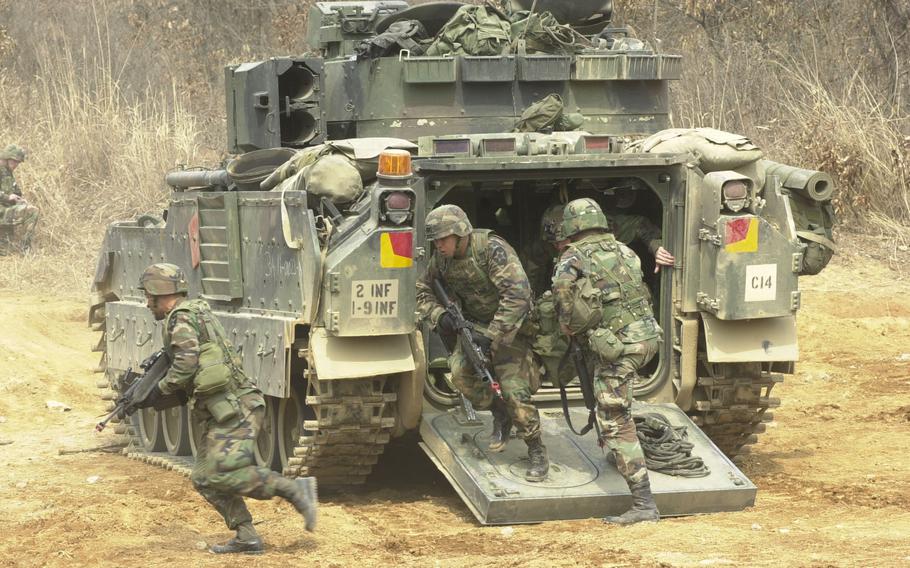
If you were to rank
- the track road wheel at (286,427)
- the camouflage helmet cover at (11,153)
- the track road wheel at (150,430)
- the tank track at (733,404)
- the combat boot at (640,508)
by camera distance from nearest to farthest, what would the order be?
1. the combat boot at (640,508)
2. the tank track at (733,404)
3. the track road wheel at (286,427)
4. the track road wheel at (150,430)
5. the camouflage helmet cover at (11,153)

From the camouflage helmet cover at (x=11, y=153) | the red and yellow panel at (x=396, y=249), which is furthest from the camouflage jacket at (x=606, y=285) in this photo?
the camouflage helmet cover at (x=11, y=153)

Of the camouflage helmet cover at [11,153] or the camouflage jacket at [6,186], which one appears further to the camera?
the camouflage helmet cover at [11,153]

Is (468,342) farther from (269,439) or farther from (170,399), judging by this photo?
(269,439)

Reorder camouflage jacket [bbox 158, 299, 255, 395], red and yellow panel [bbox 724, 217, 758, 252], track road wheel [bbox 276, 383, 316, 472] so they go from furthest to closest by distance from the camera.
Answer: track road wheel [bbox 276, 383, 316, 472], red and yellow panel [bbox 724, 217, 758, 252], camouflage jacket [bbox 158, 299, 255, 395]

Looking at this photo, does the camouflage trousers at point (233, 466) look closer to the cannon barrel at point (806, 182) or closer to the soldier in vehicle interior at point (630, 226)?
the soldier in vehicle interior at point (630, 226)

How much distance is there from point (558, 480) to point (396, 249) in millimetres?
1466

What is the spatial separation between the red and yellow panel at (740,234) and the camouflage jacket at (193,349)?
290 cm

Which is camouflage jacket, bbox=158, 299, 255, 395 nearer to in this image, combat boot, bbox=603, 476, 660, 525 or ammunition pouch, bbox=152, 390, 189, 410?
ammunition pouch, bbox=152, 390, 189, 410

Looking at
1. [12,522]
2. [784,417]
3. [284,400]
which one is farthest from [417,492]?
[784,417]

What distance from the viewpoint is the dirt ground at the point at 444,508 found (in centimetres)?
717

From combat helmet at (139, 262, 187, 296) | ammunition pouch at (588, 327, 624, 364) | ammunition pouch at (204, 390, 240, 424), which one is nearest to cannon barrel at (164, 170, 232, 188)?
combat helmet at (139, 262, 187, 296)

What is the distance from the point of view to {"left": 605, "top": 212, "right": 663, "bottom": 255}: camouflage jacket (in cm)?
960

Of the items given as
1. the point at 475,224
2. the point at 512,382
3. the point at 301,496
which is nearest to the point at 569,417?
the point at 512,382

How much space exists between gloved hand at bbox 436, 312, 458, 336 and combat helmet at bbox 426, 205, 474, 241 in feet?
1.40
